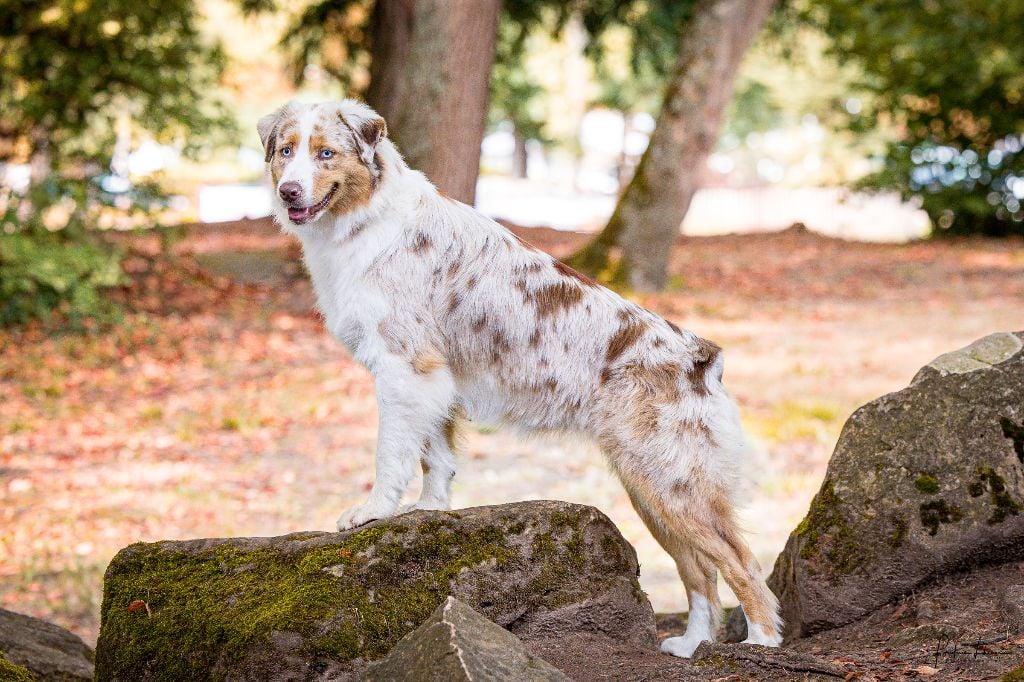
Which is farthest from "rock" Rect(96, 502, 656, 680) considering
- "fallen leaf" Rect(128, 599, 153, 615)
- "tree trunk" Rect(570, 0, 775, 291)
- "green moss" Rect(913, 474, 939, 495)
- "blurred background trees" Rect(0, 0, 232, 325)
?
"tree trunk" Rect(570, 0, 775, 291)

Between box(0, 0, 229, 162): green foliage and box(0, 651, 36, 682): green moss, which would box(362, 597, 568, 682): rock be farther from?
box(0, 0, 229, 162): green foliage

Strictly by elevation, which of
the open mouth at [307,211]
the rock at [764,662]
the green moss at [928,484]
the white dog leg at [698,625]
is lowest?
the white dog leg at [698,625]

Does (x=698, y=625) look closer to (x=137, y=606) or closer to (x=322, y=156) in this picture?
(x=137, y=606)

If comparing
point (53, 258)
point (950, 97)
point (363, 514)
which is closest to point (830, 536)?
point (363, 514)

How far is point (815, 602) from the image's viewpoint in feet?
16.5

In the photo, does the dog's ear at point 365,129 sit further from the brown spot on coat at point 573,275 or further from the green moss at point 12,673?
the green moss at point 12,673

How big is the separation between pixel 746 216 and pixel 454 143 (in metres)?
25.4

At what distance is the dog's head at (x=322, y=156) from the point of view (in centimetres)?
446

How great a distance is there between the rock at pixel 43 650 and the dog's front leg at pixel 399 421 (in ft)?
5.01

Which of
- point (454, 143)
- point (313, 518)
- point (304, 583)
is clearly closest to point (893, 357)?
point (454, 143)

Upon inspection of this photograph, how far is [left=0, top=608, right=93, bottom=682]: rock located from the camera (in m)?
4.85

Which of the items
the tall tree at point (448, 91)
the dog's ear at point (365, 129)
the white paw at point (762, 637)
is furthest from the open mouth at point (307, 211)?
the tall tree at point (448, 91)

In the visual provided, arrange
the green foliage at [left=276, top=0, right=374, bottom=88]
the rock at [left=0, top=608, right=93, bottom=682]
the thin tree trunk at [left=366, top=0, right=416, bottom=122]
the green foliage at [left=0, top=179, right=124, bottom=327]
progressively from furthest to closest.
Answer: the green foliage at [left=276, top=0, right=374, bottom=88]
the thin tree trunk at [left=366, top=0, right=416, bottom=122]
the green foliage at [left=0, top=179, right=124, bottom=327]
the rock at [left=0, top=608, right=93, bottom=682]

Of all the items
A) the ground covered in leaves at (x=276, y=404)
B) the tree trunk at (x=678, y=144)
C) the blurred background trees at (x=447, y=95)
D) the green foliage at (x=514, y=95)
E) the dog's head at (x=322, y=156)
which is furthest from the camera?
the green foliage at (x=514, y=95)
